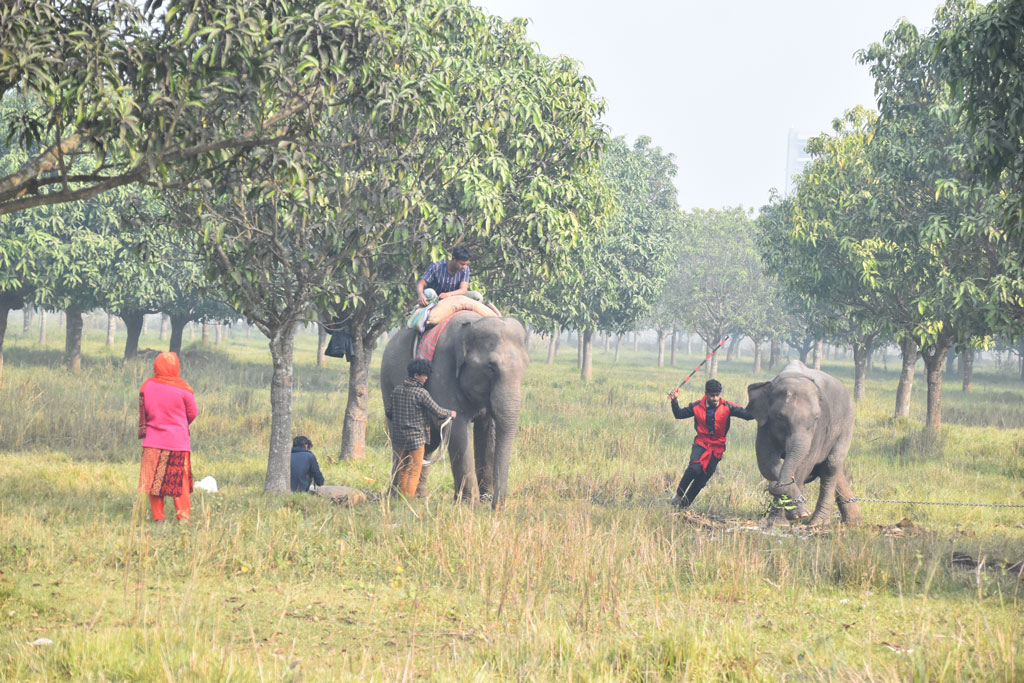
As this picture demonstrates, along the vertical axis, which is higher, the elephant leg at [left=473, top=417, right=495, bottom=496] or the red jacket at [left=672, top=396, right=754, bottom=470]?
the red jacket at [left=672, top=396, right=754, bottom=470]

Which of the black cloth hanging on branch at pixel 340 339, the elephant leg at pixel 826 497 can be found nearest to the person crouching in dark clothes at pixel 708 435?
the elephant leg at pixel 826 497

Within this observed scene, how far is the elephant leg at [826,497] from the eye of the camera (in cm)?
1098

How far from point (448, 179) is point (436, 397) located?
3.02 metres

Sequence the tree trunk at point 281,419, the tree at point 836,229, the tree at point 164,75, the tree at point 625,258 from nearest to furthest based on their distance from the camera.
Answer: the tree at point 164,75
the tree trunk at point 281,419
the tree at point 836,229
the tree at point 625,258

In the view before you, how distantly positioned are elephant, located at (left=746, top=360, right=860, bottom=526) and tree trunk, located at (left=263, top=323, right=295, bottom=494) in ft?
17.7

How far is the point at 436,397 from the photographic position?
10.7 m

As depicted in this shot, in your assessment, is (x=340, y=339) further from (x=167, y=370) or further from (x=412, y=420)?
(x=167, y=370)

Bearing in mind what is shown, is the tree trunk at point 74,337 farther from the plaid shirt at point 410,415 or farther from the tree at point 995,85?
the tree at point 995,85

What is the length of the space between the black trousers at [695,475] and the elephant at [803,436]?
62cm

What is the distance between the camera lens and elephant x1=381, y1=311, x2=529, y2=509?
399 inches

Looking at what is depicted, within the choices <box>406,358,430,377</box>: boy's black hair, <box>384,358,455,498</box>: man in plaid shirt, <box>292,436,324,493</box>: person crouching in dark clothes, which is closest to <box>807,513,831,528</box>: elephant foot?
<box>384,358,455,498</box>: man in plaid shirt

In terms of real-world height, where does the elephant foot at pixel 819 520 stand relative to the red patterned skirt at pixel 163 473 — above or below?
below

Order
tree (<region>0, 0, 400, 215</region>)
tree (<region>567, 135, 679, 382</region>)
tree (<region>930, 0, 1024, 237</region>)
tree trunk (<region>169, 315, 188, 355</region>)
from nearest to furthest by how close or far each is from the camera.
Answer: tree (<region>0, 0, 400, 215</region>)
tree (<region>930, 0, 1024, 237</region>)
tree (<region>567, 135, 679, 382</region>)
tree trunk (<region>169, 315, 188, 355</region>)

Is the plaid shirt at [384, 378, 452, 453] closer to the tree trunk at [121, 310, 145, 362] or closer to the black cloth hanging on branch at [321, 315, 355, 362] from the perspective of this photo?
the black cloth hanging on branch at [321, 315, 355, 362]
